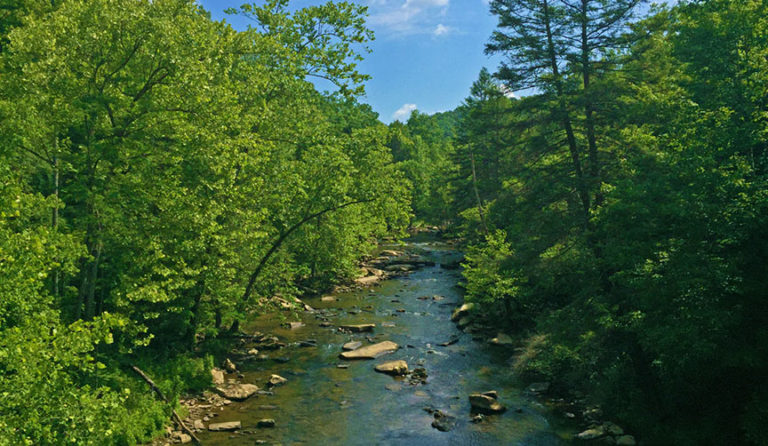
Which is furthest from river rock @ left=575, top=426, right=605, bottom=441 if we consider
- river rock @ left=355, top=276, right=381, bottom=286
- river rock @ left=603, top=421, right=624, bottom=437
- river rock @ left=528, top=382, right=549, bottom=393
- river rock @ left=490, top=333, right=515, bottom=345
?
river rock @ left=355, top=276, right=381, bottom=286

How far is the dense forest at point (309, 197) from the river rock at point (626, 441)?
0.34 m

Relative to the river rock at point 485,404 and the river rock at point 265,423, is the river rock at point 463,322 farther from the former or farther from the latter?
the river rock at point 265,423

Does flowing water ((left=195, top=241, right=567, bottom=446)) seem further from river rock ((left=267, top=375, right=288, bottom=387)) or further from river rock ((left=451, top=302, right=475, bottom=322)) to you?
river rock ((left=451, top=302, right=475, bottom=322))

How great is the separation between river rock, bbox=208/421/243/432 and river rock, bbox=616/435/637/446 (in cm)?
1117

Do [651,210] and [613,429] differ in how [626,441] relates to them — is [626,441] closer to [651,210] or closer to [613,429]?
[613,429]

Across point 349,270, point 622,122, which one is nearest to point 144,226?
point 622,122

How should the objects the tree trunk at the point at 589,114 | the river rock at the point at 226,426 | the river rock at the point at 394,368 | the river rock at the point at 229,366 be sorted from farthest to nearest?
the river rock at the point at 394,368, the river rock at the point at 229,366, the tree trunk at the point at 589,114, the river rock at the point at 226,426

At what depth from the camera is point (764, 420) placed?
975 centimetres

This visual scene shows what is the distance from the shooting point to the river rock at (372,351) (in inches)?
810

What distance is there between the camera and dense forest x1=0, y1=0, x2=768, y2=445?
10031mm

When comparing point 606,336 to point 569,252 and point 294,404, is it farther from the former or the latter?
point 294,404

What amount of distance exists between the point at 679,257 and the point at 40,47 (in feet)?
53.5

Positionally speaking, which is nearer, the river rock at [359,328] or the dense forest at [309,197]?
the dense forest at [309,197]

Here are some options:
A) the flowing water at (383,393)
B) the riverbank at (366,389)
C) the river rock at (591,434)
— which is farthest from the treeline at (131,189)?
the river rock at (591,434)
